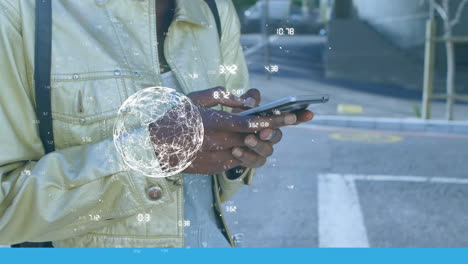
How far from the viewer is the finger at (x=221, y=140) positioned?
3.26 ft

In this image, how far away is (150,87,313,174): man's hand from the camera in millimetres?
977

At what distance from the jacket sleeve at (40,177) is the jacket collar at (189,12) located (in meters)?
0.32

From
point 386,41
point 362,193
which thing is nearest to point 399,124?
point 362,193

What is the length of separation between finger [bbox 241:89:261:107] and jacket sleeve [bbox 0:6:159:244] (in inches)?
11.0

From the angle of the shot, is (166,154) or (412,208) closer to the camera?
(166,154)

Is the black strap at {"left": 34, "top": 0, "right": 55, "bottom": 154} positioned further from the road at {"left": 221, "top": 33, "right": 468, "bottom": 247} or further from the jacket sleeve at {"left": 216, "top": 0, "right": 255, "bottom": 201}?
the road at {"left": 221, "top": 33, "right": 468, "bottom": 247}

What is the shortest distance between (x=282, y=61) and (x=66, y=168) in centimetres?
56

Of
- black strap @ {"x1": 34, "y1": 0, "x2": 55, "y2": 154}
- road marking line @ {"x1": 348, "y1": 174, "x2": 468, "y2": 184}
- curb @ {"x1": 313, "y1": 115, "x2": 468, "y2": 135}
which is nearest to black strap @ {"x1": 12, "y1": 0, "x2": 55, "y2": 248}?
black strap @ {"x1": 34, "y1": 0, "x2": 55, "y2": 154}

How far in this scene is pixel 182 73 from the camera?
116cm

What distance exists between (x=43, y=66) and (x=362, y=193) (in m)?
3.60

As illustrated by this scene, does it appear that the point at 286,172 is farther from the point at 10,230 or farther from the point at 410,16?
the point at 410,16

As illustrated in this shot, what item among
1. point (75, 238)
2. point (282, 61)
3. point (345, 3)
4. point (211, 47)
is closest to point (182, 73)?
point (211, 47)

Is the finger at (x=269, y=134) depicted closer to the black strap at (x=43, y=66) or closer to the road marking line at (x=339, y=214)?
the black strap at (x=43, y=66)

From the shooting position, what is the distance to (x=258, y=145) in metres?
1.03
